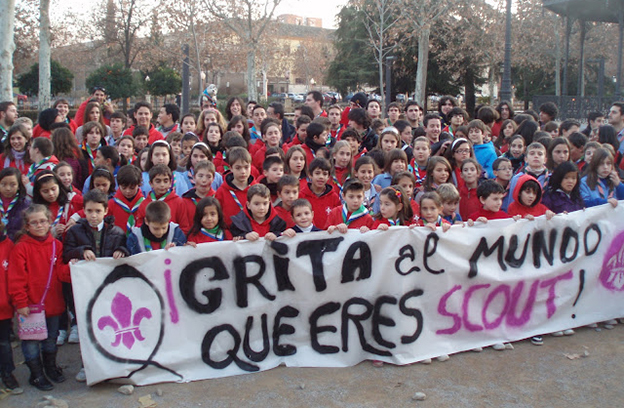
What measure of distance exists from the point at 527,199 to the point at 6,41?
1182cm

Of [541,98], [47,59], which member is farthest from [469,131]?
[541,98]

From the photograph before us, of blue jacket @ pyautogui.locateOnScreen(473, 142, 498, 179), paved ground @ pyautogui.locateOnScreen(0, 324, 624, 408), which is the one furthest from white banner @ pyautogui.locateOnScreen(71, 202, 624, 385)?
blue jacket @ pyautogui.locateOnScreen(473, 142, 498, 179)

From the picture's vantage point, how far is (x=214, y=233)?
4.85 m

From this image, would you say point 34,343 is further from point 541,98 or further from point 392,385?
point 541,98

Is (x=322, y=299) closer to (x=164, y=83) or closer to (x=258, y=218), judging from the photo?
(x=258, y=218)

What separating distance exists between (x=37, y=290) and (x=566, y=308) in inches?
165

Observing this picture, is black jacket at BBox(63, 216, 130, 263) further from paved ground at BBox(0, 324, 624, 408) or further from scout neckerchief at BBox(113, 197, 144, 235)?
paved ground at BBox(0, 324, 624, 408)

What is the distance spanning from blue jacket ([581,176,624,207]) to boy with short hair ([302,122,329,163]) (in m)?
2.82

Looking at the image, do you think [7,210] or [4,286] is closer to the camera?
[4,286]

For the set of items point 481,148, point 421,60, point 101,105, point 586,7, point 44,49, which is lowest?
point 481,148

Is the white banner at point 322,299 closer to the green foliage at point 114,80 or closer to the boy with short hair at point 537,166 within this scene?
the boy with short hair at point 537,166

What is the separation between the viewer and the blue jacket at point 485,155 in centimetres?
708

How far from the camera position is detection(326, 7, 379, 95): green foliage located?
1328 inches

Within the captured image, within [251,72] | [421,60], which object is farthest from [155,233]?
[421,60]
